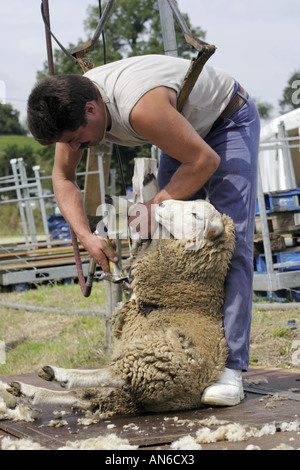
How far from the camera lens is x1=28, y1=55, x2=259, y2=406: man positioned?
92.3 inches

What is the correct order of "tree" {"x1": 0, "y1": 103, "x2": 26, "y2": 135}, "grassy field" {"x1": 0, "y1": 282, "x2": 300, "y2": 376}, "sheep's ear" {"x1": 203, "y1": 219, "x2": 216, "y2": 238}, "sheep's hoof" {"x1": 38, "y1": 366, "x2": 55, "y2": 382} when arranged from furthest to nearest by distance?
1. "tree" {"x1": 0, "y1": 103, "x2": 26, "y2": 135}
2. "grassy field" {"x1": 0, "y1": 282, "x2": 300, "y2": 376}
3. "sheep's ear" {"x1": 203, "y1": 219, "x2": 216, "y2": 238}
4. "sheep's hoof" {"x1": 38, "y1": 366, "x2": 55, "y2": 382}

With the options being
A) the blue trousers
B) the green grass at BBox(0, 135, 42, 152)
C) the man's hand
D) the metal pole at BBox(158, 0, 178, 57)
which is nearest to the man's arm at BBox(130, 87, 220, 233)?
the blue trousers

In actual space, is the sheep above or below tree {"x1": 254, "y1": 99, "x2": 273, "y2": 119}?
below

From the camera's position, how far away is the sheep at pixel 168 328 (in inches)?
93.0

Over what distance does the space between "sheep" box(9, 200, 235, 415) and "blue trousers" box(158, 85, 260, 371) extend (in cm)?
5

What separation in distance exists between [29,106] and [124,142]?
505 millimetres

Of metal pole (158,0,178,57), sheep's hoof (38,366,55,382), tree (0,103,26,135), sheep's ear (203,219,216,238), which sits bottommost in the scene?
→ sheep's hoof (38,366,55,382)

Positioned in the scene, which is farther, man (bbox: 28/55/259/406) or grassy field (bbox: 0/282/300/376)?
grassy field (bbox: 0/282/300/376)

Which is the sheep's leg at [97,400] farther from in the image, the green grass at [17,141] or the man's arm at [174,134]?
the green grass at [17,141]

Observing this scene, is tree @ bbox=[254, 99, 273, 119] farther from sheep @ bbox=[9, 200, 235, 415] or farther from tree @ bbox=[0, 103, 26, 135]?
sheep @ bbox=[9, 200, 235, 415]

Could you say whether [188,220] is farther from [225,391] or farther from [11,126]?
[11,126]

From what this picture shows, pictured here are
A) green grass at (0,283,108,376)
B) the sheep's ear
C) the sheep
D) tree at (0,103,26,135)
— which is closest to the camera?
the sheep
